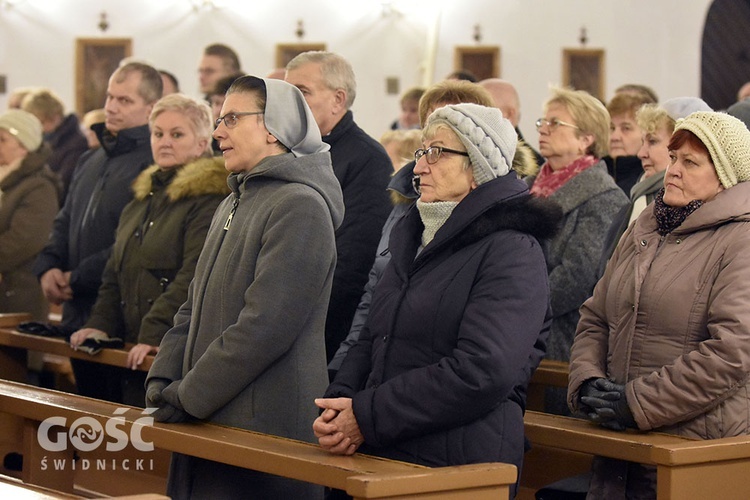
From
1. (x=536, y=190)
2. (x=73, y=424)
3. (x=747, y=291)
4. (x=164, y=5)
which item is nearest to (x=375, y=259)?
(x=536, y=190)

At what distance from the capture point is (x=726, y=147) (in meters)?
3.39

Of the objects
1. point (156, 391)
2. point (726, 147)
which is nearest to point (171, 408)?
point (156, 391)

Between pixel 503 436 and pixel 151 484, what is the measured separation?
75.0 inches

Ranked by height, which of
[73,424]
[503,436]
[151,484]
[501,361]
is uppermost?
[501,361]

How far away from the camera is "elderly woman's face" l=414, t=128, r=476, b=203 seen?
11.0ft

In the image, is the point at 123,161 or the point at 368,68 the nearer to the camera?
the point at 123,161

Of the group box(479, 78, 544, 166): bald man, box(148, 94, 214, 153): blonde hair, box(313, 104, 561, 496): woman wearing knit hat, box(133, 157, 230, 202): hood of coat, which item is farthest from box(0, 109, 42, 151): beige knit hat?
box(313, 104, 561, 496): woman wearing knit hat

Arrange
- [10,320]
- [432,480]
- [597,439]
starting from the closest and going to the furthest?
[432,480]
[597,439]
[10,320]

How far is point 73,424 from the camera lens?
3904 mm

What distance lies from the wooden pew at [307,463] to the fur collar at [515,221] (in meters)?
0.65

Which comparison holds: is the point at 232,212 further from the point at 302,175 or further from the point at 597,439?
the point at 597,439

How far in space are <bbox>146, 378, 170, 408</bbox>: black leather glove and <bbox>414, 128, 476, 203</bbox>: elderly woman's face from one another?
0.96m

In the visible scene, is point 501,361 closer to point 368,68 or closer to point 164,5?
point 368,68

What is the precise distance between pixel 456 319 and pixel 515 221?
1.04 ft
